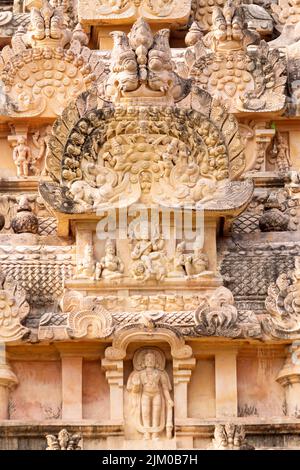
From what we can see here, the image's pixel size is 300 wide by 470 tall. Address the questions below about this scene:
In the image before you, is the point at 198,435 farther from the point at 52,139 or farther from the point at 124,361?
the point at 52,139

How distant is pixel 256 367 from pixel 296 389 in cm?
58

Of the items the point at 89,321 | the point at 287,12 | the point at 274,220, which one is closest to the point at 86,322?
the point at 89,321

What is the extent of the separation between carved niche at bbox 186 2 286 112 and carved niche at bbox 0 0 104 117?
124 centimetres

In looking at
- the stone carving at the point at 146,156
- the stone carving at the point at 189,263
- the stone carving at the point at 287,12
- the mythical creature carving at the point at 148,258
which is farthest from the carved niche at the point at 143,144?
the stone carving at the point at 287,12

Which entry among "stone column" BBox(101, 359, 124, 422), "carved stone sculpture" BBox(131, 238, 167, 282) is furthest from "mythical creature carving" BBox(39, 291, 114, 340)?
"carved stone sculpture" BBox(131, 238, 167, 282)

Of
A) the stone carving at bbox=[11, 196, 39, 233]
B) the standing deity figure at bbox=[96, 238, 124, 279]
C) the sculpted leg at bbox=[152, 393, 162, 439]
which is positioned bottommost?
the sculpted leg at bbox=[152, 393, 162, 439]

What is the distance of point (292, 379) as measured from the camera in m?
28.9

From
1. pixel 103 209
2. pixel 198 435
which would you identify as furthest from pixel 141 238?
pixel 198 435

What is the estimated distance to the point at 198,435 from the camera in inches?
1128

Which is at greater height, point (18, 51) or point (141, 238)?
point (18, 51)

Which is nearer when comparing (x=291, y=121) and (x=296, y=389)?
(x=296, y=389)

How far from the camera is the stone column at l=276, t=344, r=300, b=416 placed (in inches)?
1137

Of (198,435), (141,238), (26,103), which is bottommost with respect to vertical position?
(198,435)

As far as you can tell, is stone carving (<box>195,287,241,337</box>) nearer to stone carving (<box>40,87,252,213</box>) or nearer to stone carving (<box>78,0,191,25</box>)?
stone carving (<box>40,87,252,213</box>)
